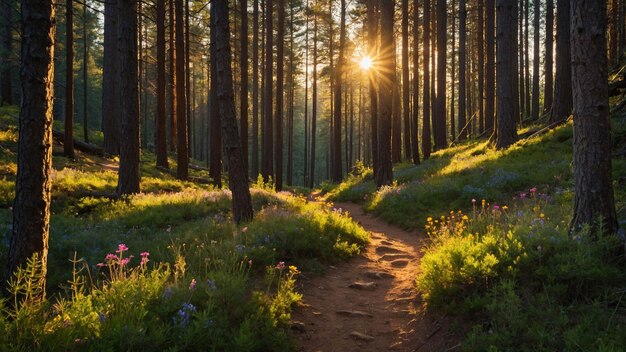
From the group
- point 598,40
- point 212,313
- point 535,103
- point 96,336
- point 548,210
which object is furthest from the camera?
point 535,103

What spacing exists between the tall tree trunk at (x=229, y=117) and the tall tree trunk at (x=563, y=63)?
42.2 ft

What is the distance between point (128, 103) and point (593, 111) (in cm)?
1258

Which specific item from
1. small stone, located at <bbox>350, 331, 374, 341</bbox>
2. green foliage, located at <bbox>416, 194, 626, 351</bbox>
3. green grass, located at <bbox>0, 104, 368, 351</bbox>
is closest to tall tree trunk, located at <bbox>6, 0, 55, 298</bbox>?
green grass, located at <bbox>0, 104, 368, 351</bbox>

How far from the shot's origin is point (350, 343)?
486 centimetres

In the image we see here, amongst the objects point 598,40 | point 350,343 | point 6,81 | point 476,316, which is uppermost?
point 6,81

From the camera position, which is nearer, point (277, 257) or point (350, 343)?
point (350, 343)

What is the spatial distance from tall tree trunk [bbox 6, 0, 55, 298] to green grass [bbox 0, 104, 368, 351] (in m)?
0.33

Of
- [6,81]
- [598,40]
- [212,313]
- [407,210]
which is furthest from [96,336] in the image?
[6,81]

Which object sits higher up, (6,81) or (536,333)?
(6,81)

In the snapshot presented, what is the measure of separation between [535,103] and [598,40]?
30.3 meters

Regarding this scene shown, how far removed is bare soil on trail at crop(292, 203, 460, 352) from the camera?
189 inches

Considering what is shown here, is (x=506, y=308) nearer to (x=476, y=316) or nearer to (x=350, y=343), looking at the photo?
(x=476, y=316)

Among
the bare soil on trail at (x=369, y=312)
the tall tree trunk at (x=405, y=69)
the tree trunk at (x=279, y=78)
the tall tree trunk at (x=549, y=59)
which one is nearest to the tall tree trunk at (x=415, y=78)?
the tall tree trunk at (x=405, y=69)

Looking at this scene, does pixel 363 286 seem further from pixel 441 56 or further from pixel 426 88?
pixel 441 56
